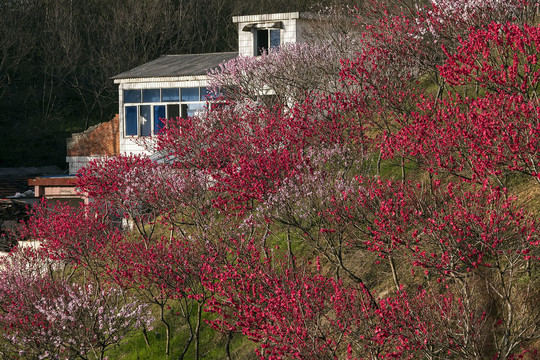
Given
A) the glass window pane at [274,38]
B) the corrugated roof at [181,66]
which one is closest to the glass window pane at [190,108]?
the corrugated roof at [181,66]

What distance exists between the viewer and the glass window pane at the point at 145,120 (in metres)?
38.8

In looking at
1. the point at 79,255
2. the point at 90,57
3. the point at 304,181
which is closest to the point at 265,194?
the point at 304,181

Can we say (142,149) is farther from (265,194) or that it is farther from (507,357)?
(507,357)

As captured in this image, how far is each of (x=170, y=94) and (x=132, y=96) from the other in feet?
8.38

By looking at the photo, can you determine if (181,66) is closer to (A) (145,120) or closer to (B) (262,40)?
(A) (145,120)

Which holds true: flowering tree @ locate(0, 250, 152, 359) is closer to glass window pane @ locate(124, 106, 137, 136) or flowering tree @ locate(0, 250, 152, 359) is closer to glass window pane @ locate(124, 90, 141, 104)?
glass window pane @ locate(124, 106, 137, 136)

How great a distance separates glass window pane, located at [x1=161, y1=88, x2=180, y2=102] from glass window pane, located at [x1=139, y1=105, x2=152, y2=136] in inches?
47.1

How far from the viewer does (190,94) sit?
37.3 meters

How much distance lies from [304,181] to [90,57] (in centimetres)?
4648

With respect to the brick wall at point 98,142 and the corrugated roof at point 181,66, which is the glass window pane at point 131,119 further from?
the corrugated roof at point 181,66

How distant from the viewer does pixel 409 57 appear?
69.2 ft

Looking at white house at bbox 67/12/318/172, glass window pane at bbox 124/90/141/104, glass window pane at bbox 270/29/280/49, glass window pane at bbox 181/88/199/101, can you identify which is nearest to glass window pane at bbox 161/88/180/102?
white house at bbox 67/12/318/172

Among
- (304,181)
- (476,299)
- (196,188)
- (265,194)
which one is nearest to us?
(476,299)

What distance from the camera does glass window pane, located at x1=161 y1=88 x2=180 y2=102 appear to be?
3769 cm
